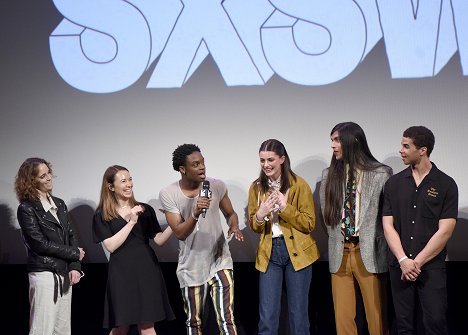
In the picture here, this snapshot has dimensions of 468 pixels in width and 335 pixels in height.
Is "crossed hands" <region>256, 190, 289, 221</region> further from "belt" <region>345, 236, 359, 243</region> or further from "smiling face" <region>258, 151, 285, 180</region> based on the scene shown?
"belt" <region>345, 236, 359, 243</region>

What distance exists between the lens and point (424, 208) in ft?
12.6

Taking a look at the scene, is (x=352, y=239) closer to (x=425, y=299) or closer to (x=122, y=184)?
(x=425, y=299)

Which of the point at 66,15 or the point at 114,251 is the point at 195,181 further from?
the point at 66,15

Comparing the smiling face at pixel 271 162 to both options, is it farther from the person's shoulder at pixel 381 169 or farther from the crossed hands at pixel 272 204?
Answer: the person's shoulder at pixel 381 169

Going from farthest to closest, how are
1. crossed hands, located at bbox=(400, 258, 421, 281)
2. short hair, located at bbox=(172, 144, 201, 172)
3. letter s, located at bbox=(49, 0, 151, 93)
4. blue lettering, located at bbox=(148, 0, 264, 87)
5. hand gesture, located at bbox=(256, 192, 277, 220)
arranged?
letter s, located at bbox=(49, 0, 151, 93)
blue lettering, located at bbox=(148, 0, 264, 87)
short hair, located at bbox=(172, 144, 201, 172)
hand gesture, located at bbox=(256, 192, 277, 220)
crossed hands, located at bbox=(400, 258, 421, 281)

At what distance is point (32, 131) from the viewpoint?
4988 mm

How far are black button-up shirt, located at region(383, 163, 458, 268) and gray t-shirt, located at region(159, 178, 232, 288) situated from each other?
1.09 metres

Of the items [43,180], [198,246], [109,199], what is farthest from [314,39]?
[43,180]

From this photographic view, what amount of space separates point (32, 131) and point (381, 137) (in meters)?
2.59

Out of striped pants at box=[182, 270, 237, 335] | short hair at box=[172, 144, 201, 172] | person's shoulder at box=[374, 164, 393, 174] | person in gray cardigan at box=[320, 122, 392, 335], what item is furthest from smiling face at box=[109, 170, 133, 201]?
person's shoulder at box=[374, 164, 393, 174]

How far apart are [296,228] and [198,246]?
62 cm

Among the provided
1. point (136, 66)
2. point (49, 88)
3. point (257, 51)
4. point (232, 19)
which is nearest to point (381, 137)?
point (257, 51)

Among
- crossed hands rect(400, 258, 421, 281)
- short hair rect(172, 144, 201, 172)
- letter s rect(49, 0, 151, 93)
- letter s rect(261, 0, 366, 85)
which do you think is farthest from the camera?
letter s rect(49, 0, 151, 93)

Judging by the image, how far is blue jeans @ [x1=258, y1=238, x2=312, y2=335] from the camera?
407 centimetres
